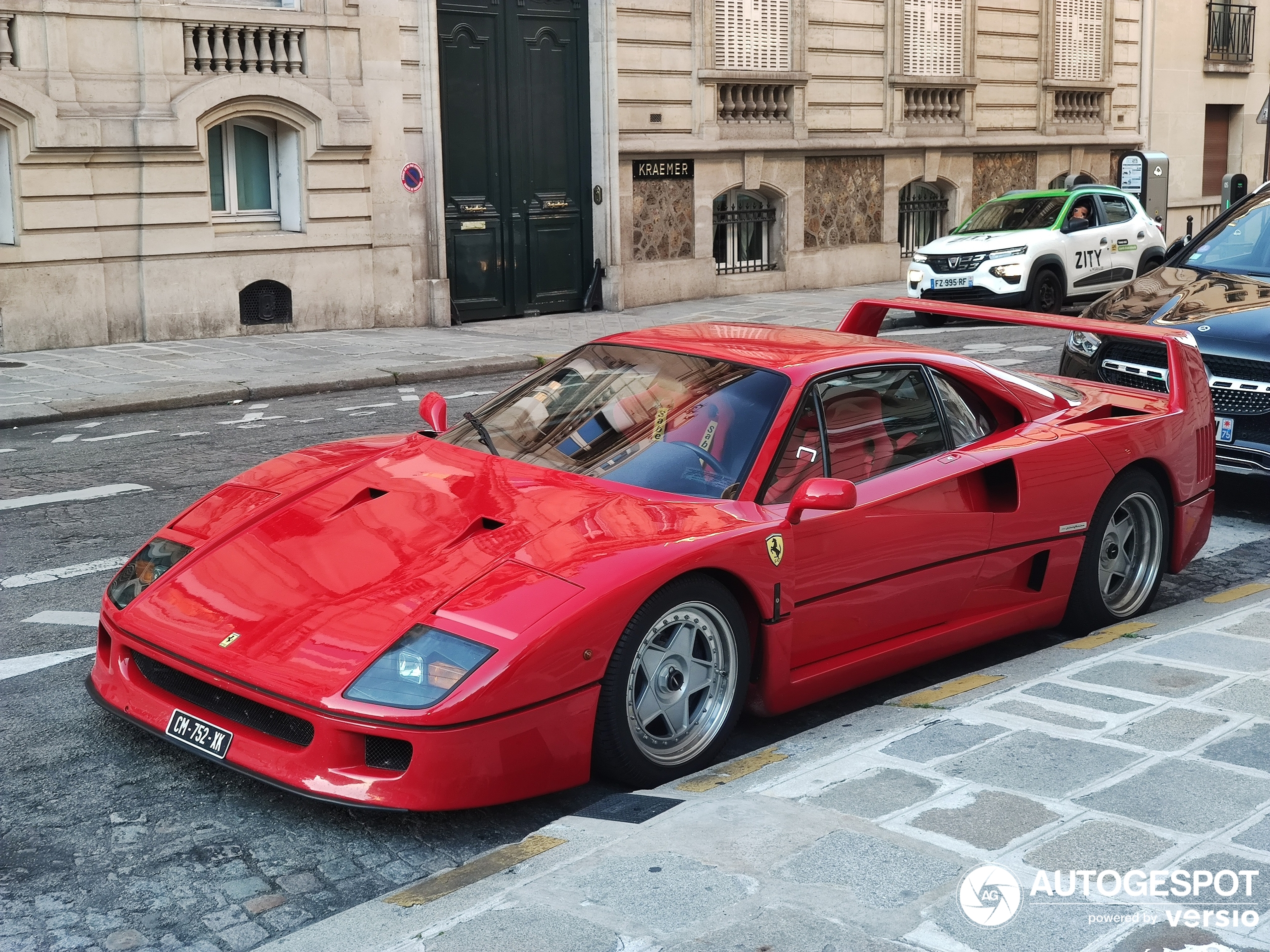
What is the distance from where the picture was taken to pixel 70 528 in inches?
312

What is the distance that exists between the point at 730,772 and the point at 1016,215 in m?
16.7

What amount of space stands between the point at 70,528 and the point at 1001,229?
14.6 m

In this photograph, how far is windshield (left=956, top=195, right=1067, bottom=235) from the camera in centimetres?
1972

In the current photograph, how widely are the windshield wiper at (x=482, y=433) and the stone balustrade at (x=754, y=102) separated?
17.5m

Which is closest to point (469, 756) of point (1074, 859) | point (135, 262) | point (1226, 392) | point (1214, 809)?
point (1074, 859)

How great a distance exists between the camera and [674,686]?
4.52 m

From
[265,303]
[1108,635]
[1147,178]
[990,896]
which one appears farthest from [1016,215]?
[990,896]

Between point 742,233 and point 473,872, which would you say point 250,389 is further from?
point 742,233

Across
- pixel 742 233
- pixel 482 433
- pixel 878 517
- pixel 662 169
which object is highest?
pixel 662 169

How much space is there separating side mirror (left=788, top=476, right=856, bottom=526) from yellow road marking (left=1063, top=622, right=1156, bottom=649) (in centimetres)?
160

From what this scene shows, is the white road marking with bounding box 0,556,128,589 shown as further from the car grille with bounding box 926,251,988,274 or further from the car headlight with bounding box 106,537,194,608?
the car grille with bounding box 926,251,988,274

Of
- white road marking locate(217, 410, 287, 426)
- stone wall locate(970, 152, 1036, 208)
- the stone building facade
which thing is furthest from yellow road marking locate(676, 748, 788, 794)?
stone wall locate(970, 152, 1036, 208)

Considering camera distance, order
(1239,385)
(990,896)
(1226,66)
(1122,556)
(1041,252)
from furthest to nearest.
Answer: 1. (1226,66)
2. (1041,252)
3. (1239,385)
4. (1122,556)
5. (990,896)

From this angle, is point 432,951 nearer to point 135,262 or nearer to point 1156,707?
point 1156,707
